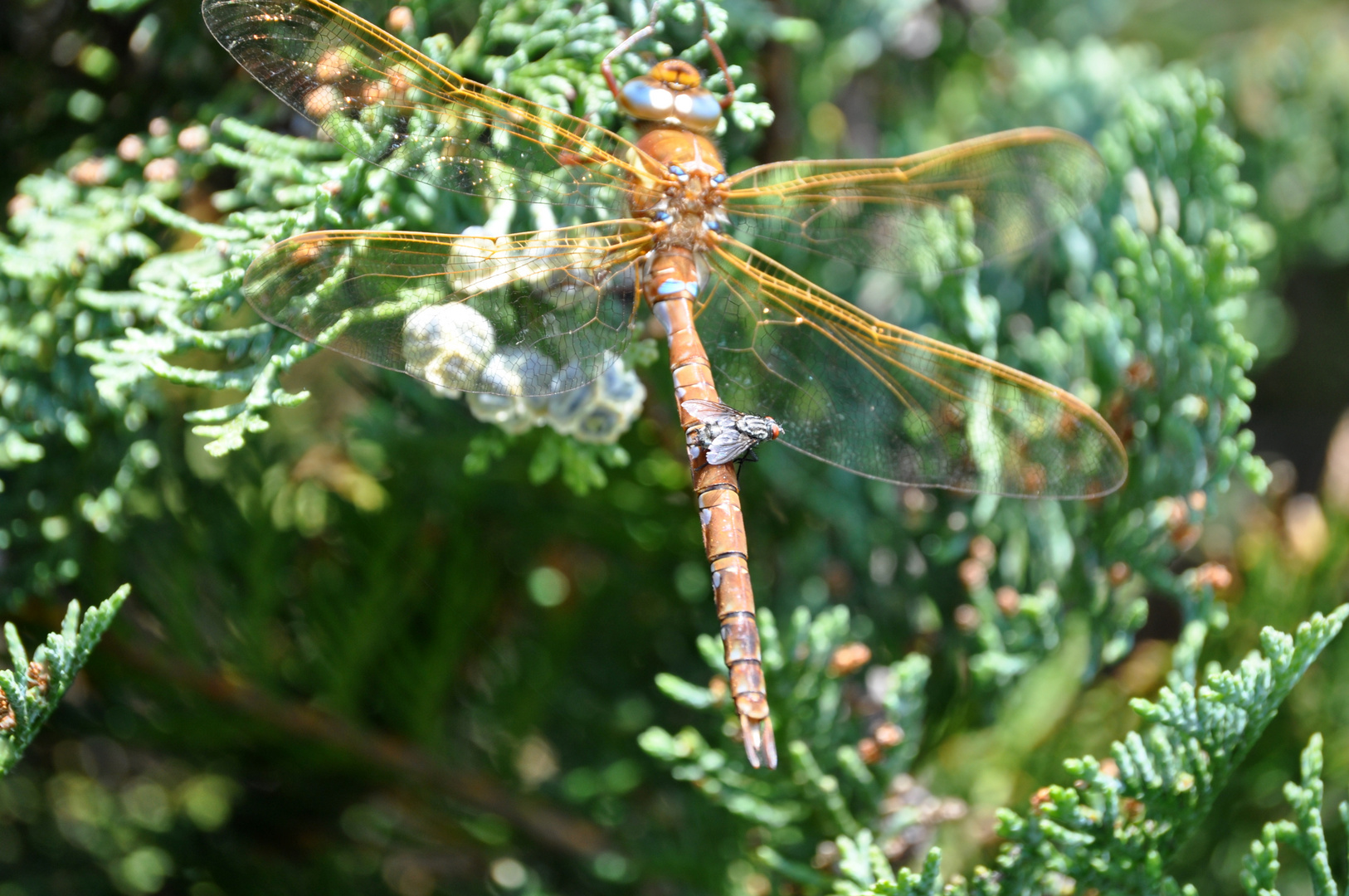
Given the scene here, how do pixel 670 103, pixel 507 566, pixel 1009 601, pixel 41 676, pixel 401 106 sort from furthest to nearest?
pixel 507 566, pixel 1009 601, pixel 670 103, pixel 401 106, pixel 41 676

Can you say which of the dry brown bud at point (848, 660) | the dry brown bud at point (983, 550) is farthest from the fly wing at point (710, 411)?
the dry brown bud at point (983, 550)

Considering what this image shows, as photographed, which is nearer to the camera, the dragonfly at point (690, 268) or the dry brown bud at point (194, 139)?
the dragonfly at point (690, 268)

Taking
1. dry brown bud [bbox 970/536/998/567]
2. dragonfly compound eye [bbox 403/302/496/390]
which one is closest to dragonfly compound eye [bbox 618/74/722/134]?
dragonfly compound eye [bbox 403/302/496/390]

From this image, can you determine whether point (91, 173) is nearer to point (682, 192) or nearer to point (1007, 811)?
point (682, 192)

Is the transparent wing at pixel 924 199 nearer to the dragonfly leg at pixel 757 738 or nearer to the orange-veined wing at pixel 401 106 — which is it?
the orange-veined wing at pixel 401 106

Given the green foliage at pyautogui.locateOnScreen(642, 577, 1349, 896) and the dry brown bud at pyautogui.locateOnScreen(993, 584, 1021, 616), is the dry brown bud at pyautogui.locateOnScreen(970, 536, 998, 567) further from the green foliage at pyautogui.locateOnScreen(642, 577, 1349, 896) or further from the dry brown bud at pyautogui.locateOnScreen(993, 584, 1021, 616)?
the green foliage at pyautogui.locateOnScreen(642, 577, 1349, 896)

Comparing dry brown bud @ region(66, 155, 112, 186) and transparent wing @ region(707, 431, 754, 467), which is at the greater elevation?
transparent wing @ region(707, 431, 754, 467)

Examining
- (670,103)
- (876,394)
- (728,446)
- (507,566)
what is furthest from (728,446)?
(507,566)
